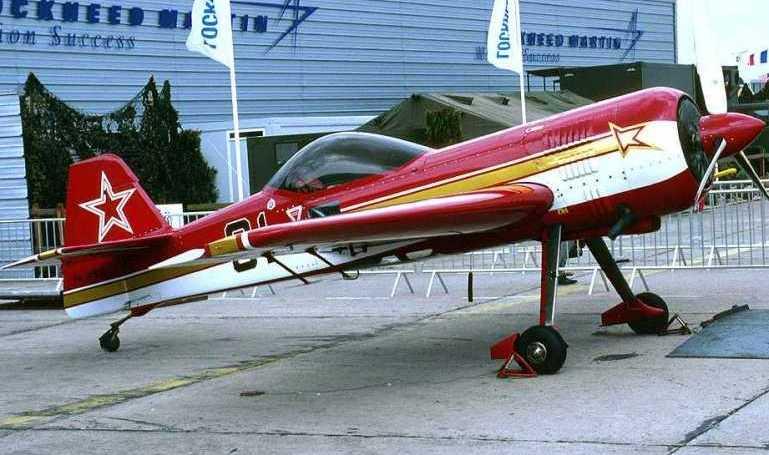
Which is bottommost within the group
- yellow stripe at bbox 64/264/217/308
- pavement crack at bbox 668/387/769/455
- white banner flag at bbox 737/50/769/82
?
pavement crack at bbox 668/387/769/455

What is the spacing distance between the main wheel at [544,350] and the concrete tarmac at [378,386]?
112mm

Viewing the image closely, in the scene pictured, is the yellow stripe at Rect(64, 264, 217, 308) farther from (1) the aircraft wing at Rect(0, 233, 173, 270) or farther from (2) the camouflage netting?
(2) the camouflage netting

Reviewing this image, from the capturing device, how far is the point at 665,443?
6008 millimetres

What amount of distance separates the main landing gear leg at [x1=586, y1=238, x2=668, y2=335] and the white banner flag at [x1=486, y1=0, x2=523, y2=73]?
10584mm

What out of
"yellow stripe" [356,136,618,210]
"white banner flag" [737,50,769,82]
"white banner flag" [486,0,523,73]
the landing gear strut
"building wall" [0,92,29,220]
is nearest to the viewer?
"yellow stripe" [356,136,618,210]

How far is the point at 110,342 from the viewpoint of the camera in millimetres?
10734

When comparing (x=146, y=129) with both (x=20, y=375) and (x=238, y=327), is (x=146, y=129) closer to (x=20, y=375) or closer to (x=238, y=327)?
(x=238, y=327)

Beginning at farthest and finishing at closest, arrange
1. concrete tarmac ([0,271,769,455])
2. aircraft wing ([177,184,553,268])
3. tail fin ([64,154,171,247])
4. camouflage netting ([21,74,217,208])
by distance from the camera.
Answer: camouflage netting ([21,74,217,208]) < tail fin ([64,154,171,247]) < aircraft wing ([177,184,553,268]) < concrete tarmac ([0,271,769,455])

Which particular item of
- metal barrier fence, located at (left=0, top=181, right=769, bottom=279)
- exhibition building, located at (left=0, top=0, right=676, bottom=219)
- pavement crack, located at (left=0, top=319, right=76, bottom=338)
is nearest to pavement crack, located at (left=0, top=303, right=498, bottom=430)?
metal barrier fence, located at (left=0, top=181, right=769, bottom=279)

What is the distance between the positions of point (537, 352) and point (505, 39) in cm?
1268

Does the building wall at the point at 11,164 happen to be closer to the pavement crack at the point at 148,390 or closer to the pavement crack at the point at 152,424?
the pavement crack at the point at 148,390

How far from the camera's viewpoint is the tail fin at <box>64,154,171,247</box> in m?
10.6

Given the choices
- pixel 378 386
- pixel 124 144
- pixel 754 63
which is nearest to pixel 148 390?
pixel 378 386

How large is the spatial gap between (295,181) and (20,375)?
9.29 ft
